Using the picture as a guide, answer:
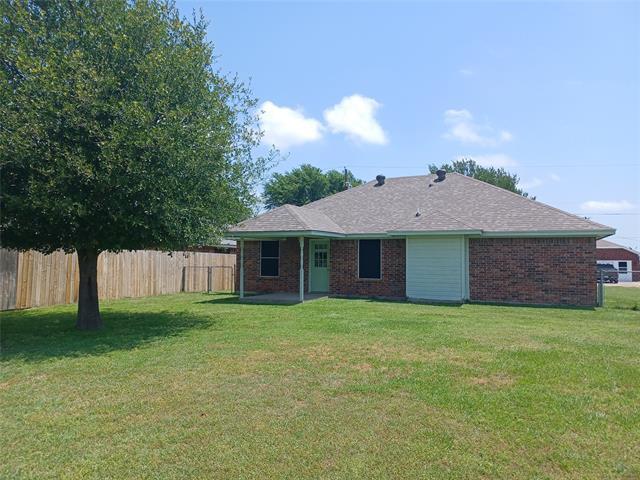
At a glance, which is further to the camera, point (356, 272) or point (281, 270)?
point (281, 270)

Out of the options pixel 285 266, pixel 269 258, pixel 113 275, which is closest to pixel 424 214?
pixel 285 266

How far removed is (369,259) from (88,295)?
9806 millimetres

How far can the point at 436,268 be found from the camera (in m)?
15.0

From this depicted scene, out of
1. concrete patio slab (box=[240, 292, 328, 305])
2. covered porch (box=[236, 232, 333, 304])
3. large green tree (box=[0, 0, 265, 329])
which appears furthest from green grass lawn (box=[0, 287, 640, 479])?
covered porch (box=[236, 232, 333, 304])

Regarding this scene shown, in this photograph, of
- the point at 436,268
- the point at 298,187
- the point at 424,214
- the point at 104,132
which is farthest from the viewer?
the point at 298,187

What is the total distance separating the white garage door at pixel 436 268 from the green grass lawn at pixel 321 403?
18.6ft

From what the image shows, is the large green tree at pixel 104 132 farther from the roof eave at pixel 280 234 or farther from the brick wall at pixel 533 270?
the brick wall at pixel 533 270

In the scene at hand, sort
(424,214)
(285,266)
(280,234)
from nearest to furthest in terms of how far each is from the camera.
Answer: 1. (280,234)
2. (424,214)
3. (285,266)

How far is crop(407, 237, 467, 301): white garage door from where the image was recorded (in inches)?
581

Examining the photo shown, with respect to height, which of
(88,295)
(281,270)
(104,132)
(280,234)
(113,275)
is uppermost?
(104,132)

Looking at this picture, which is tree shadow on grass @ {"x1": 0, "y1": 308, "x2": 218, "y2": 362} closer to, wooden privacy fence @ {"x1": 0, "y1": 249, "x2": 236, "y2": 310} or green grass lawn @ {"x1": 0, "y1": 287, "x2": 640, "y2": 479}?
green grass lawn @ {"x1": 0, "y1": 287, "x2": 640, "y2": 479}

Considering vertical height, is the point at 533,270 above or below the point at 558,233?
below

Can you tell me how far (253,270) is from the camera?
18109 mm

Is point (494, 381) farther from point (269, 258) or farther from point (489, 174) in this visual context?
point (489, 174)
